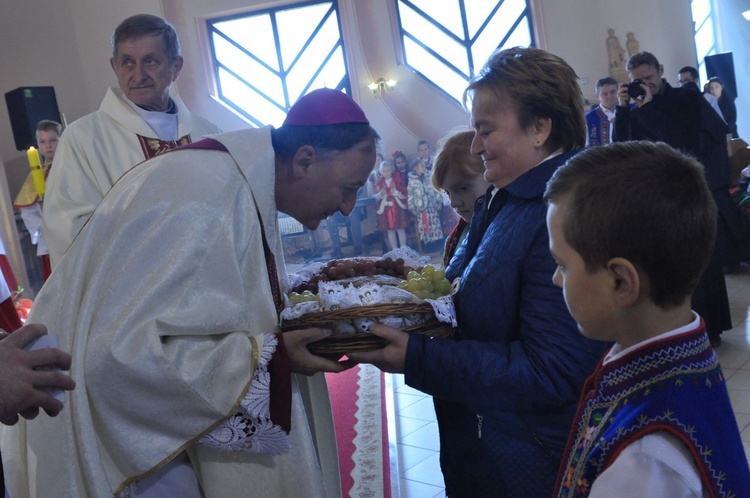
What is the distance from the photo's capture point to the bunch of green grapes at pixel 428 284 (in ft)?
5.90

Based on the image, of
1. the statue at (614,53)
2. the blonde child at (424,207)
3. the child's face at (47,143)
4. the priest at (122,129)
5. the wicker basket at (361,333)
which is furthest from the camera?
the statue at (614,53)

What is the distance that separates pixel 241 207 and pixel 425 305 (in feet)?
1.86

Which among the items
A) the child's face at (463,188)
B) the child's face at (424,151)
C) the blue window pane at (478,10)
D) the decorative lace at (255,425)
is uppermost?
the blue window pane at (478,10)

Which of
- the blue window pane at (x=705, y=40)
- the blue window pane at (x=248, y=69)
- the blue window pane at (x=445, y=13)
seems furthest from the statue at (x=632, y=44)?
the blue window pane at (x=248, y=69)

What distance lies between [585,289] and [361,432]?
3703mm

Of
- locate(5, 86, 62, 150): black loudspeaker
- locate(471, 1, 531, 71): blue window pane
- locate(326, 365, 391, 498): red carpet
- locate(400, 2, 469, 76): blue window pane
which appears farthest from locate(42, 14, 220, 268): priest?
locate(400, 2, 469, 76): blue window pane

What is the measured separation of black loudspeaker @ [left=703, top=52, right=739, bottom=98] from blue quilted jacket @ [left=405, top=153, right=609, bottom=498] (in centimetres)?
1511

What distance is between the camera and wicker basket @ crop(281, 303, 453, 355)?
1705mm

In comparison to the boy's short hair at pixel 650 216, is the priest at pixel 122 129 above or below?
above

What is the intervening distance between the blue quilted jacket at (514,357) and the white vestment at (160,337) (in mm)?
467

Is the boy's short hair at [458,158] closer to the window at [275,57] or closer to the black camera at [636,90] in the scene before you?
the black camera at [636,90]

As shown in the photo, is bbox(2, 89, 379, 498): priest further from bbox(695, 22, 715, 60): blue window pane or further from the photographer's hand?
bbox(695, 22, 715, 60): blue window pane

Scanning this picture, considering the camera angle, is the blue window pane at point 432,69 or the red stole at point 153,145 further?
the blue window pane at point 432,69

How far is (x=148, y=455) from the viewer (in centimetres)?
176
